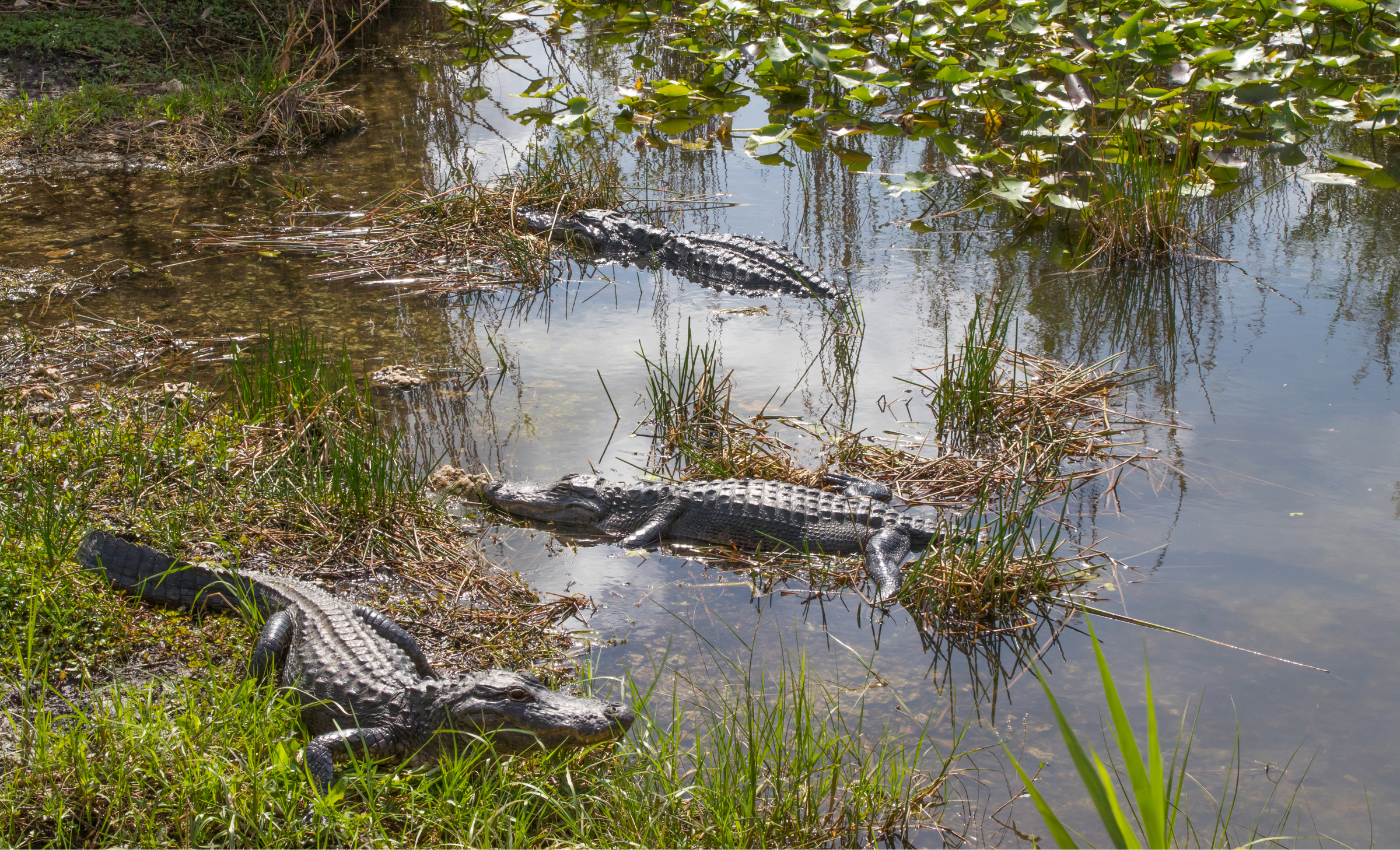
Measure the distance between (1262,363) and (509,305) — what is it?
4.42 metres

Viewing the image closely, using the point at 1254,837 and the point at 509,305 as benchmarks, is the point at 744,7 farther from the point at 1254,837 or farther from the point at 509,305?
the point at 1254,837

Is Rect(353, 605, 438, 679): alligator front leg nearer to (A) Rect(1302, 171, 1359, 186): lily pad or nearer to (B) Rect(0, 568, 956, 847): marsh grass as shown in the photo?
(B) Rect(0, 568, 956, 847): marsh grass

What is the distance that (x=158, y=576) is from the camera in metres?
3.31

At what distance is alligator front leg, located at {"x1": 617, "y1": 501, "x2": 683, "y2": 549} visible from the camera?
4188mm

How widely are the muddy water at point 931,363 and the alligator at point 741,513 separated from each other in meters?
0.17

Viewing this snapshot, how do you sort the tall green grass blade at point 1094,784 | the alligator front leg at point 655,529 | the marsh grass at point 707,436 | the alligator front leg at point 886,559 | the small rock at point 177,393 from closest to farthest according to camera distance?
1. the tall green grass blade at point 1094,784
2. the alligator front leg at point 886,559
3. the alligator front leg at point 655,529
4. the small rock at point 177,393
5. the marsh grass at point 707,436

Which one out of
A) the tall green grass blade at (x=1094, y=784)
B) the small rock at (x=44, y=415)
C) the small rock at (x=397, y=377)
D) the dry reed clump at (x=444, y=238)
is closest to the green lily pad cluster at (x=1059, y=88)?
the dry reed clump at (x=444, y=238)

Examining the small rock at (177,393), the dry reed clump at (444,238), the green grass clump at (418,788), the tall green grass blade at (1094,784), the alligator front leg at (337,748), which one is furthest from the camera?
the dry reed clump at (444,238)

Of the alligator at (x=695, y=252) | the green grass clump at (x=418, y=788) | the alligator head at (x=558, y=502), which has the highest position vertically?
the alligator at (x=695, y=252)

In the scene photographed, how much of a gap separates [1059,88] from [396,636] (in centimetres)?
636

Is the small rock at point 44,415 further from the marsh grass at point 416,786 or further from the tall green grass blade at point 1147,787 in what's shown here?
the tall green grass blade at point 1147,787

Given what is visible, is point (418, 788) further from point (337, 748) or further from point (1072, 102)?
point (1072, 102)

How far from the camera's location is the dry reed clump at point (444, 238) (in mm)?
6695

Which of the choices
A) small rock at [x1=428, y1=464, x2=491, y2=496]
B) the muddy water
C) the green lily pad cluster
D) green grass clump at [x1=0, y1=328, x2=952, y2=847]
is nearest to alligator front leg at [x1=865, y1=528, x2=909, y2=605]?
the muddy water
